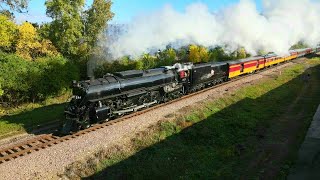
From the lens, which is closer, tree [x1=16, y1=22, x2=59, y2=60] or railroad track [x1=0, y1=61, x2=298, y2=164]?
railroad track [x1=0, y1=61, x2=298, y2=164]

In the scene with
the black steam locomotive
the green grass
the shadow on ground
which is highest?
the black steam locomotive

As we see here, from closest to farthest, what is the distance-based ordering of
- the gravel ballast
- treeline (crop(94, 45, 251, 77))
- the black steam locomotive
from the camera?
the gravel ballast, the black steam locomotive, treeline (crop(94, 45, 251, 77))

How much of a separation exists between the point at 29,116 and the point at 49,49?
11.2 m

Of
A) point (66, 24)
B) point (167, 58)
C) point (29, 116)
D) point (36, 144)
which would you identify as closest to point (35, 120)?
point (29, 116)

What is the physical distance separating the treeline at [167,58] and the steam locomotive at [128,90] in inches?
344

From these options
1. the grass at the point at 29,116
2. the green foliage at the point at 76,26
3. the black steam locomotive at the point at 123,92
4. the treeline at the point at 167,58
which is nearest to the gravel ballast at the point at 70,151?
the black steam locomotive at the point at 123,92

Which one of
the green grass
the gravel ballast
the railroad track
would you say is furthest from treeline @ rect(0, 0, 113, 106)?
the green grass

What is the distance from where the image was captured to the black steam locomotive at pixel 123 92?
1814 centimetres

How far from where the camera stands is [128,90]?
20.5 m

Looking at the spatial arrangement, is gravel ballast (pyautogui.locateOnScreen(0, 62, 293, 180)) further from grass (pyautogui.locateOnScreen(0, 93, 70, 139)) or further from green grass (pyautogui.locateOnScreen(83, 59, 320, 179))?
grass (pyautogui.locateOnScreen(0, 93, 70, 139))

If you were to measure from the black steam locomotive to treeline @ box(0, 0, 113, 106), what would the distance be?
294 inches

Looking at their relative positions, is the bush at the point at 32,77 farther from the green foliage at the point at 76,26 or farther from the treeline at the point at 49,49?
the green foliage at the point at 76,26

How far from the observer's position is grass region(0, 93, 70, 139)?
19734 millimetres

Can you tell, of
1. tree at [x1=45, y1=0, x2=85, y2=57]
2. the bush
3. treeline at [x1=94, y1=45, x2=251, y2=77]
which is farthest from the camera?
treeline at [x1=94, y1=45, x2=251, y2=77]
